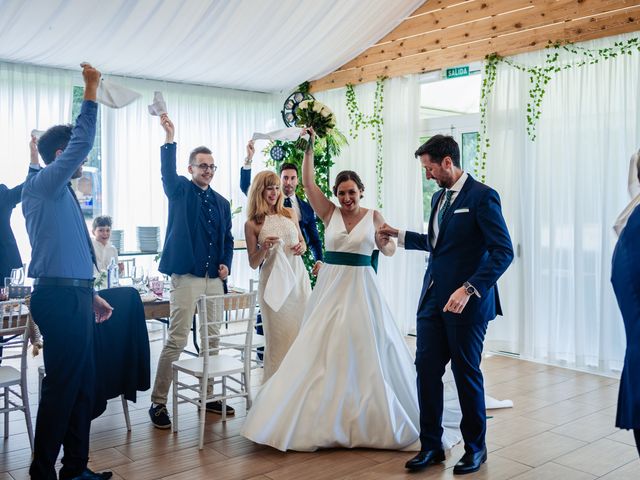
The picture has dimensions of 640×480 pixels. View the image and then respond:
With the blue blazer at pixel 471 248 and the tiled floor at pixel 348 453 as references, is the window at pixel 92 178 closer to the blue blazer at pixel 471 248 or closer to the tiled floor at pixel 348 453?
the tiled floor at pixel 348 453

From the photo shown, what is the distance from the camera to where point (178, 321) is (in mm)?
4340

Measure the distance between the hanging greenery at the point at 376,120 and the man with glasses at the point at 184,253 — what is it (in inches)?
142

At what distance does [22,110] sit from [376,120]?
3.86 metres

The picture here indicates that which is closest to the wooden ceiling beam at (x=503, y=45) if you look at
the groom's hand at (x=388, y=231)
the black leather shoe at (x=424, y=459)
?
the groom's hand at (x=388, y=231)

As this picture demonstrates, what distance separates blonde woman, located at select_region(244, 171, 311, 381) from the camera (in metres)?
4.45

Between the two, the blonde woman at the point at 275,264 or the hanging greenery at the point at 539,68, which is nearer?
the blonde woman at the point at 275,264

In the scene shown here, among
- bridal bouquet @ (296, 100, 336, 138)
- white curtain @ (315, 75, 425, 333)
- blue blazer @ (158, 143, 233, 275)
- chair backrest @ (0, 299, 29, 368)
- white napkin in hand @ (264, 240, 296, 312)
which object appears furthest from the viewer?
white curtain @ (315, 75, 425, 333)

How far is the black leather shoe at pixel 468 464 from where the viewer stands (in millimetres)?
3514

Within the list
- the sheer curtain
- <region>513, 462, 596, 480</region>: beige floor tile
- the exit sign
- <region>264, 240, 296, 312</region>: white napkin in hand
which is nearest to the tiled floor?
<region>513, 462, 596, 480</region>: beige floor tile

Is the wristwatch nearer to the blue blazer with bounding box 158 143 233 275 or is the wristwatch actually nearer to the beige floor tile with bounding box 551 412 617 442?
the beige floor tile with bounding box 551 412 617 442

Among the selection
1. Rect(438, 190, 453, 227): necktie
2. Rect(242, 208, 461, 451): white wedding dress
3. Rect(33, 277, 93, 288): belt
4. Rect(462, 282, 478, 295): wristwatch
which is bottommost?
Rect(242, 208, 461, 451): white wedding dress

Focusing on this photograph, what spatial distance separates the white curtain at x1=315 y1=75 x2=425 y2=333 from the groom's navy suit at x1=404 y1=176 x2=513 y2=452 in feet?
12.4

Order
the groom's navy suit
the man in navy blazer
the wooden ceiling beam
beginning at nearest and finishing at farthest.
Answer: the groom's navy suit → the man in navy blazer → the wooden ceiling beam

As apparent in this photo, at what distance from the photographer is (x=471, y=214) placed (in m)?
3.41
